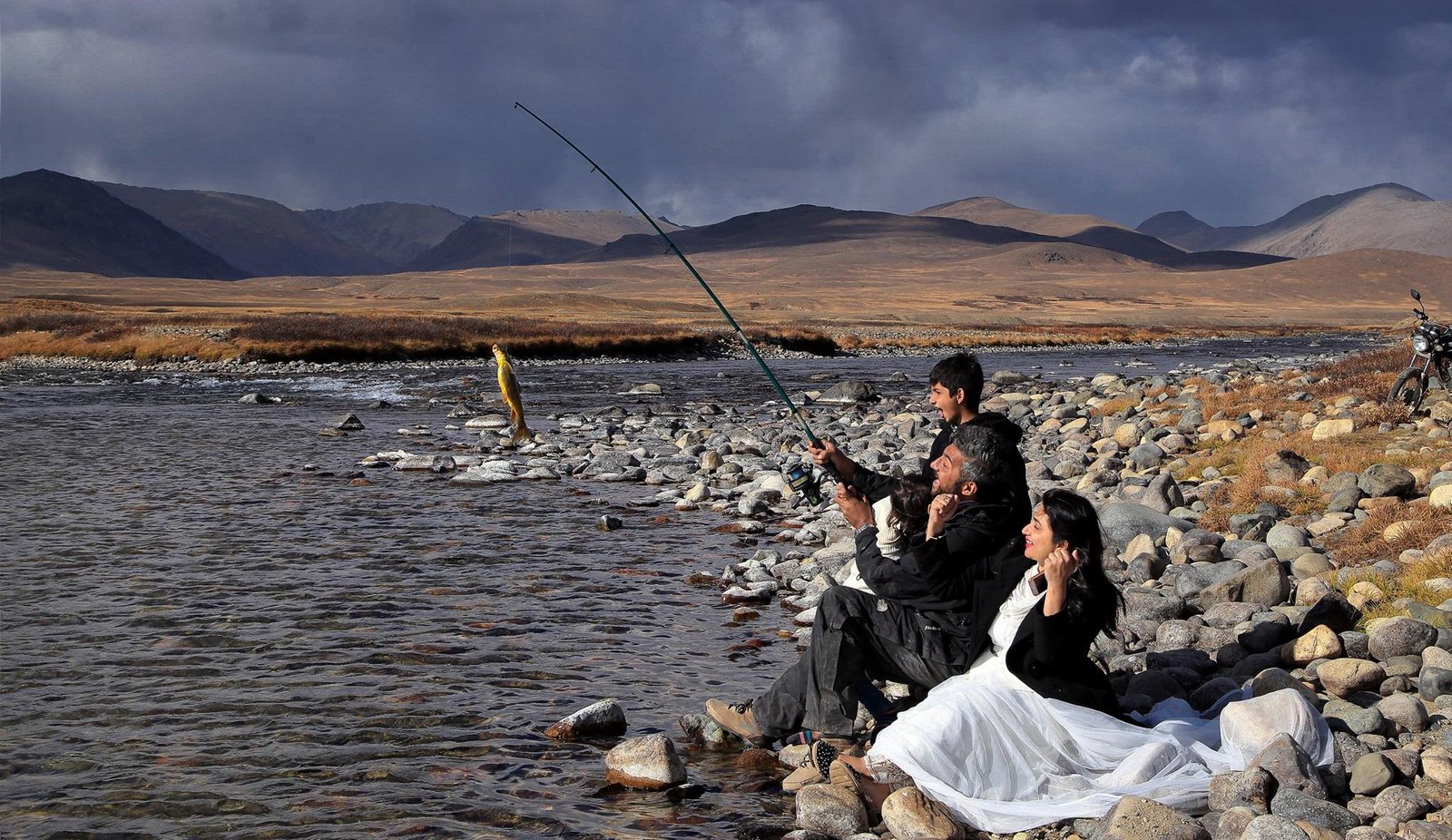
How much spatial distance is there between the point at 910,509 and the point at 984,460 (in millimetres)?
474

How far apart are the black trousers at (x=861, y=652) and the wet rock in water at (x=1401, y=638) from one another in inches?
93.3

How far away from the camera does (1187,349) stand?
61500 millimetres

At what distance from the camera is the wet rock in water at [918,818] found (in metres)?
4.45

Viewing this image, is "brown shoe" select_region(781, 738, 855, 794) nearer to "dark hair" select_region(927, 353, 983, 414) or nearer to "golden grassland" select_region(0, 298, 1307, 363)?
"dark hair" select_region(927, 353, 983, 414)

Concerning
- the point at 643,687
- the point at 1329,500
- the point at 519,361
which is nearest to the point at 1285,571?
the point at 1329,500

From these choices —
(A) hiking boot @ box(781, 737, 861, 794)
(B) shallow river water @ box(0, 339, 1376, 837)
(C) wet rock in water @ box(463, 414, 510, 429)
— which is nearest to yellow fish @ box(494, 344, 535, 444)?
(B) shallow river water @ box(0, 339, 1376, 837)

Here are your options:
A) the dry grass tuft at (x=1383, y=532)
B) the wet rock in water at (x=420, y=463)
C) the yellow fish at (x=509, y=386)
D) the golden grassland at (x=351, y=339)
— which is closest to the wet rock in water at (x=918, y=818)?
the dry grass tuft at (x=1383, y=532)

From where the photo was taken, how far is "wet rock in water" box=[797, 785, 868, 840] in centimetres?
473

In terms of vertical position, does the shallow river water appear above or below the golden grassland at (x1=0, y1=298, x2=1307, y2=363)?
below

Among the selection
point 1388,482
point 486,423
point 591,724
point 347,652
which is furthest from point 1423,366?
point 486,423

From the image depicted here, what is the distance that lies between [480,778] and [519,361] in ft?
146

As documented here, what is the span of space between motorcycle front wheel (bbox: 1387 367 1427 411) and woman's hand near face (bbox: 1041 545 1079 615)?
34.9ft

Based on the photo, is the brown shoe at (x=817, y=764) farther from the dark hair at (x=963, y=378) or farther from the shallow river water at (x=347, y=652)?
the dark hair at (x=963, y=378)

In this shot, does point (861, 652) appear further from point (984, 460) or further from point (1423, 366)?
point (1423, 366)
